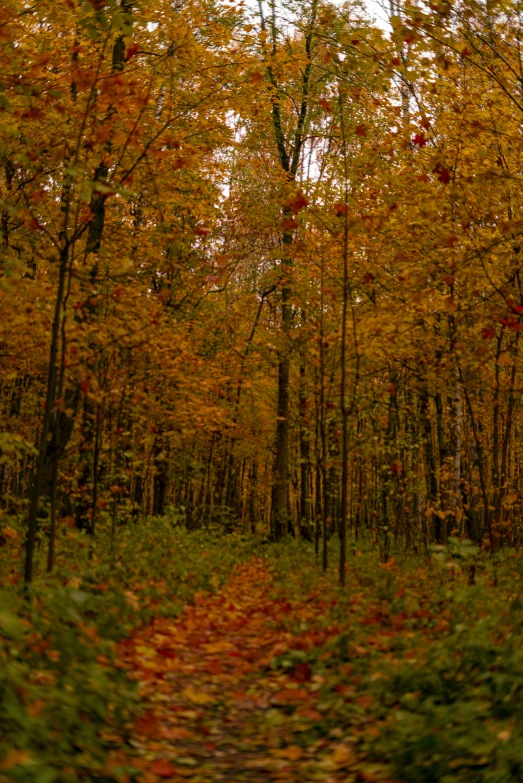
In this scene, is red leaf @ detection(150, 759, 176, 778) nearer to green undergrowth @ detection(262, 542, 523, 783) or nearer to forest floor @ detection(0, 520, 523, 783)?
forest floor @ detection(0, 520, 523, 783)

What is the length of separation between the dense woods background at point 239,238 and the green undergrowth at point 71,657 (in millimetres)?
1031

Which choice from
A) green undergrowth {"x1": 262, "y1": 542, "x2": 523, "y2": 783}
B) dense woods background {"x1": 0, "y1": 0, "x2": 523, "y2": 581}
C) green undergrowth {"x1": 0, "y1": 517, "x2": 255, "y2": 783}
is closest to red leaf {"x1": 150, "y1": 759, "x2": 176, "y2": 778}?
green undergrowth {"x1": 0, "y1": 517, "x2": 255, "y2": 783}

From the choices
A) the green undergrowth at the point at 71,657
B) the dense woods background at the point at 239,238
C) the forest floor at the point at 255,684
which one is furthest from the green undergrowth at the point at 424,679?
the dense woods background at the point at 239,238

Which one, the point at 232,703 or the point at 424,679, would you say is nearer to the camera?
the point at 424,679

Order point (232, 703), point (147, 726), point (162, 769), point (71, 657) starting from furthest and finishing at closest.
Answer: point (232, 703) → point (71, 657) → point (147, 726) → point (162, 769)

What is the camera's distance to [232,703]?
5.57 m

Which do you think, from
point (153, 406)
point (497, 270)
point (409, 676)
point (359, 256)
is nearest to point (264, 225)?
point (359, 256)

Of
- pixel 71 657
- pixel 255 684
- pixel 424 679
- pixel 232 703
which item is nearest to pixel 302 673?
pixel 255 684

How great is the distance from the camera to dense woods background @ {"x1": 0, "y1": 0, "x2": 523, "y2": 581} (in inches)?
324

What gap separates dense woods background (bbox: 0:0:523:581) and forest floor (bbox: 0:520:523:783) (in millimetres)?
1678

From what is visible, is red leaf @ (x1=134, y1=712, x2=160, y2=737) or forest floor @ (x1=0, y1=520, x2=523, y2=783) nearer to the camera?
forest floor @ (x1=0, y1=520, x2=523, y2=783)

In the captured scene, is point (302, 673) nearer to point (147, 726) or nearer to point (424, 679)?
point (424, 679)

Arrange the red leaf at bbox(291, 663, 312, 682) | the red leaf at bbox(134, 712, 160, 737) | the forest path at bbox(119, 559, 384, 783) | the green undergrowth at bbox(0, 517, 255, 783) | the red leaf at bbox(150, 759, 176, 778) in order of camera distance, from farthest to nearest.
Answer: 1. the red leaf at bbox(291, 663, 312, 682)
2. the red leaf at bbox(134, 712, 160, 737)
3. the forest path at bbox(119, 559, 384, 783)
4. the red leaf at bbox(150, 759, 176, 778)
5. the green undergrowth at bbox(0, 517, 255, 783)

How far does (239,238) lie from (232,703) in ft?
66.8
